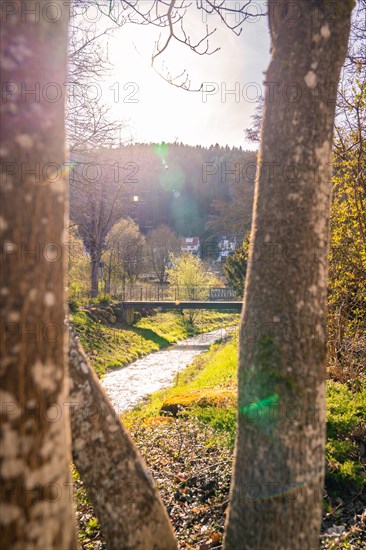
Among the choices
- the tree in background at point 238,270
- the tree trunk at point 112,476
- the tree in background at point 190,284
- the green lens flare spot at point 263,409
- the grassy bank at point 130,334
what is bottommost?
the grassy bank at point 130,334

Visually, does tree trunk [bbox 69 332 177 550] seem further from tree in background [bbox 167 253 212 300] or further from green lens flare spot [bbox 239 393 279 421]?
tree in background [bbox 167 253 212 300]

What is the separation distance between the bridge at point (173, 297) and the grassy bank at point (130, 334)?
3.60 feet

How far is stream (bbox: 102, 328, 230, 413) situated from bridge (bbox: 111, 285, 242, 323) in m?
2.91

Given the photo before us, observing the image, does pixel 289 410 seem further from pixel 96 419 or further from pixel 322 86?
pixel 322 86

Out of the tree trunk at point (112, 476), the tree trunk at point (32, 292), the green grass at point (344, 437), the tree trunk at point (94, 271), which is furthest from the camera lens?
the tree trunk at point (94, 271)

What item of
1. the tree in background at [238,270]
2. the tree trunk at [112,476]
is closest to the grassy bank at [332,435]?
the tree trunk at [112,476]

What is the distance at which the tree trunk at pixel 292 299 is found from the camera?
1.84m

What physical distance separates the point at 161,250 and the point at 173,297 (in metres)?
13.1

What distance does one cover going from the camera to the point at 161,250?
4134cm

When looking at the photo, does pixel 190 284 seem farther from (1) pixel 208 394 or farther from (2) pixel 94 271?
(1) pixel 208 394

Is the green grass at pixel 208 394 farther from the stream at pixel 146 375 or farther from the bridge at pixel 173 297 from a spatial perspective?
the bridge at pixel 173 297

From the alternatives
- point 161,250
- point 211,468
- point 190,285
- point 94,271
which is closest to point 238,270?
point 190,285

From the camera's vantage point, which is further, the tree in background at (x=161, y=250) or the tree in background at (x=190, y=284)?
the tree in background at (x=161, y=250)

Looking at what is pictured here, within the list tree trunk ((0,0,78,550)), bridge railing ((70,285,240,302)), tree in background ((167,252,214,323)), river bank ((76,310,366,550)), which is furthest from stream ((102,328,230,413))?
tree trunk ((0,0,78,550))
